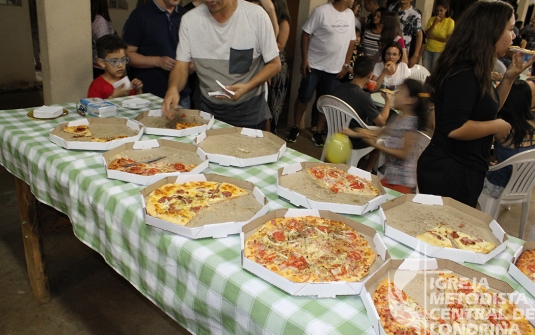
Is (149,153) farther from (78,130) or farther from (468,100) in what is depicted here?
(468,100)

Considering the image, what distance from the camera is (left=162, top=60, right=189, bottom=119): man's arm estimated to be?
8.22ft

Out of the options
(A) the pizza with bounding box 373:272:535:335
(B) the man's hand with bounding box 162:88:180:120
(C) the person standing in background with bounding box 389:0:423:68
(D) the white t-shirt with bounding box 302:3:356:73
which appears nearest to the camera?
(A) the pizza with bounding box 373:272:535:335

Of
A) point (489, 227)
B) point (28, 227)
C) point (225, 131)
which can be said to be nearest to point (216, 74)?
point (225, 131)

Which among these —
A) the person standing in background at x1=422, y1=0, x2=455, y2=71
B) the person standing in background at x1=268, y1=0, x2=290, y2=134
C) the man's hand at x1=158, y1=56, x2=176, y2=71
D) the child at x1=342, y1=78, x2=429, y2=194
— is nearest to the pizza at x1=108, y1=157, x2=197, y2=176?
the child at x1=342, y1=78, x2=429, y2=194

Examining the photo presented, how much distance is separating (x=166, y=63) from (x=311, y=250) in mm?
2325

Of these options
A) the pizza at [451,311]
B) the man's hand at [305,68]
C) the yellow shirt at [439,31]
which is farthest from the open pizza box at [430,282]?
the yellow shirt at [439,31]

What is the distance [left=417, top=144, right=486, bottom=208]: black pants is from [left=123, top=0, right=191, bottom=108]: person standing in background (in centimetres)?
194

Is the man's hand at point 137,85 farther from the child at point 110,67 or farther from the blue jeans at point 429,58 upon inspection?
the blue jeans at point 429,58

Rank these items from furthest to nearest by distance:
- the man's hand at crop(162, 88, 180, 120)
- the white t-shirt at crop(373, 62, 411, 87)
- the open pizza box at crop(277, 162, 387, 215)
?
the white t-shirt at crop(373, 62, 411, 87) < the man's hand at crop(162, 88, 180, 120) < the open pizza box at crop(277, 162, 387, 215)

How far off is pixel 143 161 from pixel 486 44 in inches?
65.8

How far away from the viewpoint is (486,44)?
1997mm

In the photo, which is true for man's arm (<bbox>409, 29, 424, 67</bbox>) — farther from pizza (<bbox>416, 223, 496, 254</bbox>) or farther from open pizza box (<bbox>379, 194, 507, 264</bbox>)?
pizza (<bbox>416, 223, 496, 254</bbox>)

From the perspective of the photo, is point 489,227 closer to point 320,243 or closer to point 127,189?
point 320,243

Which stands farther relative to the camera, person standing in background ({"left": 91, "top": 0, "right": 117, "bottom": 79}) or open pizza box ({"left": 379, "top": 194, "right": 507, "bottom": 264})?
person standing in background ({"left": 91, "top": 0, "right": 117, "bottom": 79})
